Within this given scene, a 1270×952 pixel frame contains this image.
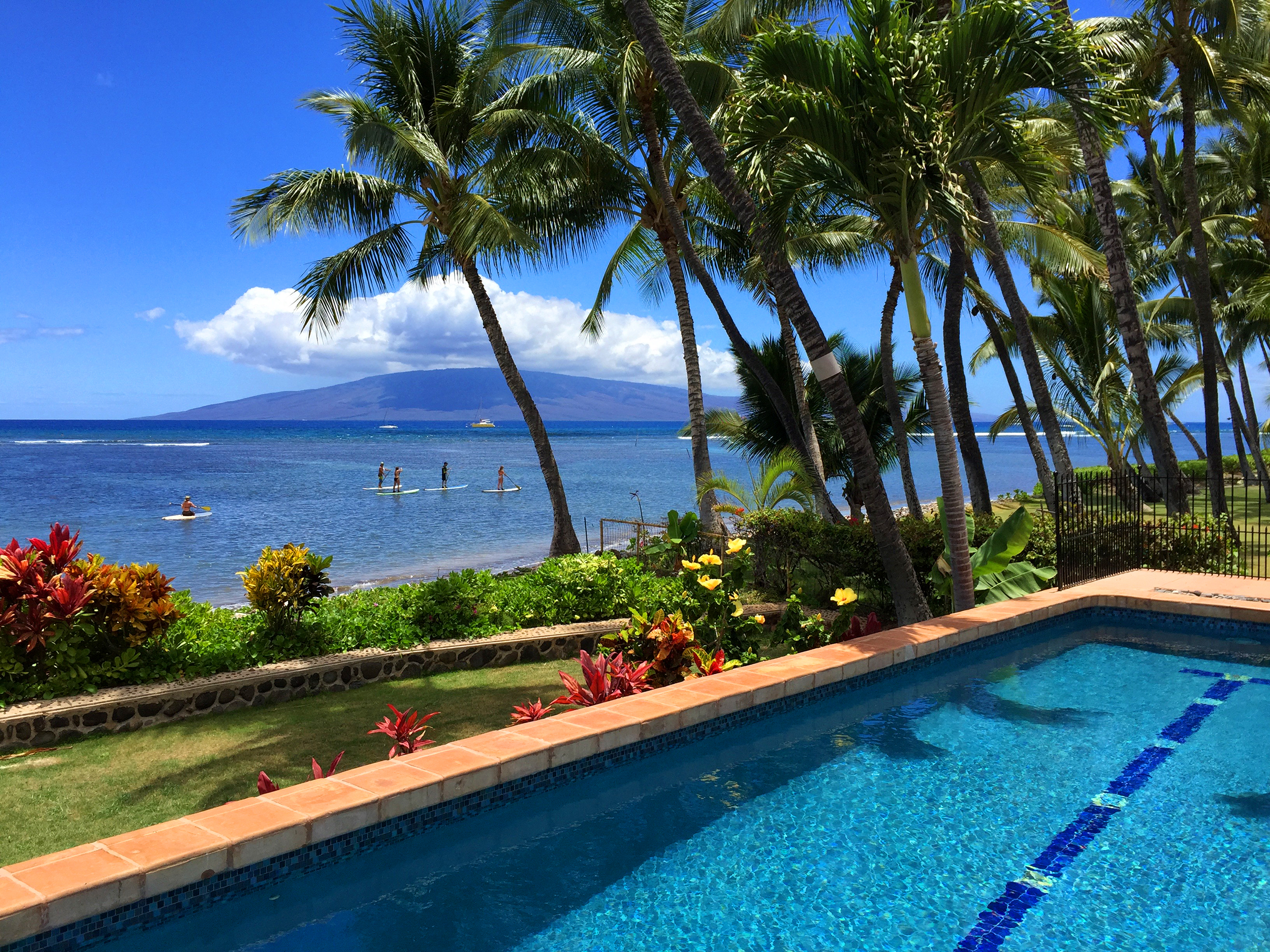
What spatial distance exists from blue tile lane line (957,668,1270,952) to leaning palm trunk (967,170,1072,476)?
310 inches

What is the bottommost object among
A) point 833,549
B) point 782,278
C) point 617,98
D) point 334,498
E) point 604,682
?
point 334,498

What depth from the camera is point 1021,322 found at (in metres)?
13.9

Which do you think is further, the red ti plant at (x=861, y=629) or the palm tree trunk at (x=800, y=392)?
the palm tree trunk at (x=800, y=392)

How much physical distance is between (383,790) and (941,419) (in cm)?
608

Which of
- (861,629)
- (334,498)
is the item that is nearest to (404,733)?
(861,629)

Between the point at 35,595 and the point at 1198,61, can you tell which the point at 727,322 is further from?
the point at 35,595

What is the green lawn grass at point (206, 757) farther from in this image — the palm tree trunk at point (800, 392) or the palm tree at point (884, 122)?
the palm tree trunk at point (800, 392)

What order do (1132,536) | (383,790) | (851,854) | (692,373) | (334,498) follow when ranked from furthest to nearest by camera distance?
(334,498), (692,373), (1132,536), (851,854), (383,790)

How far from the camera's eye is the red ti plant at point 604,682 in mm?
5996

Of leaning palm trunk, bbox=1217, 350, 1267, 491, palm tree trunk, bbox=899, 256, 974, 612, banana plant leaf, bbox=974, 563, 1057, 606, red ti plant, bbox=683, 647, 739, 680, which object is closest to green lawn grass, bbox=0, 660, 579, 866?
red ti plant, bbox=683, 647, 739, 680

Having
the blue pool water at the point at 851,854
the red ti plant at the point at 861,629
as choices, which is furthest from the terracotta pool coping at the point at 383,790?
the red ti plant at the point at 861,629

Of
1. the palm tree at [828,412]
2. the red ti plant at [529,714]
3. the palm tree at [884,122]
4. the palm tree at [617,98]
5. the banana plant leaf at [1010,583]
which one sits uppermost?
the palm tree at [617,98]

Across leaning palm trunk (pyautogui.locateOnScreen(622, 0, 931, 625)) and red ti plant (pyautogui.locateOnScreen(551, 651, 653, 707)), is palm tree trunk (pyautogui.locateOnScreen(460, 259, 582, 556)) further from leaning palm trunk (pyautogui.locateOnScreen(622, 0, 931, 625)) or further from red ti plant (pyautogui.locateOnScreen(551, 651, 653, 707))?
red ti plant (pyautogui.locateOnScreen(551, 651, 653, 707))

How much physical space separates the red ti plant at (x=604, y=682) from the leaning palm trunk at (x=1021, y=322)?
9.53m
